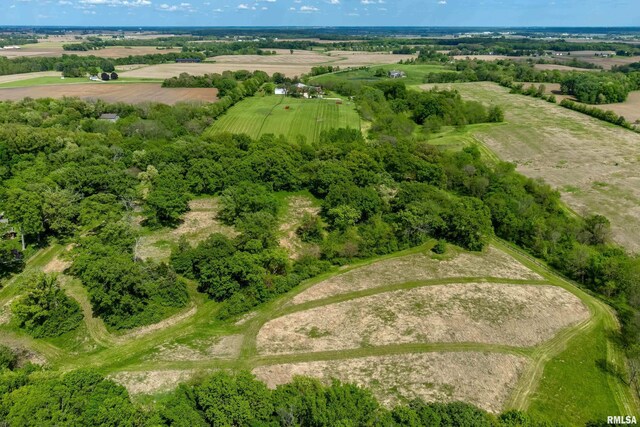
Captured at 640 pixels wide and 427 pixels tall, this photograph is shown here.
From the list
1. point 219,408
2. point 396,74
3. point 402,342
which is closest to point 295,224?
point 402,342

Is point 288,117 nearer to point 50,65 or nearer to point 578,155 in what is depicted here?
point 578,155

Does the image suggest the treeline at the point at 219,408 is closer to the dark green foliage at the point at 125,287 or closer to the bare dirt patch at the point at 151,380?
the bare dirt patch at the point at 151,380

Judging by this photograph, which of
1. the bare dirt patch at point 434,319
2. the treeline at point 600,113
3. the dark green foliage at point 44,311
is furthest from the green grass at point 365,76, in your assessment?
the dark green foliage at point 44,311

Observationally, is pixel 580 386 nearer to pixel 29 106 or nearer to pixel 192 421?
pixel 192 421

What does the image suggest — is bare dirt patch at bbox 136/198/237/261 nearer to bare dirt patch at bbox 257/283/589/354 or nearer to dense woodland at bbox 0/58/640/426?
dense woodland at bbox 0/58/640/426

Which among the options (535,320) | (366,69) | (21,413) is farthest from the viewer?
(366,69)

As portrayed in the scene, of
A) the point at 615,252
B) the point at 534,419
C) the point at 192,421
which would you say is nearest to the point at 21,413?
the point at 192,421
